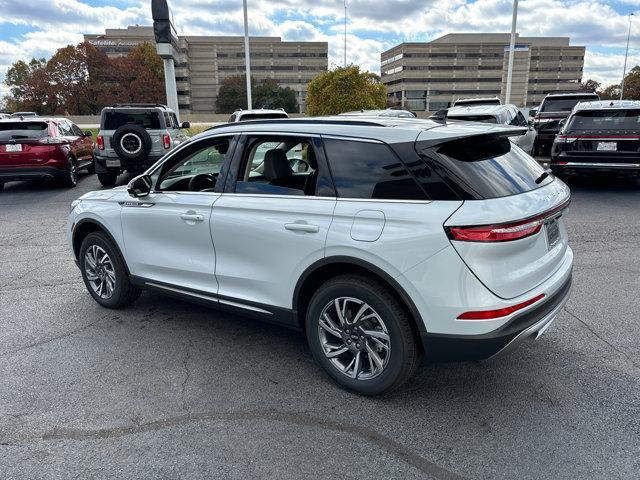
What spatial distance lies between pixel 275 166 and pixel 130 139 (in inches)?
350

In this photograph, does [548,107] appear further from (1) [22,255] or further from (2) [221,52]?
(2) [221,52]

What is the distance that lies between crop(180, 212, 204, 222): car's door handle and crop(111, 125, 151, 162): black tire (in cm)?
806

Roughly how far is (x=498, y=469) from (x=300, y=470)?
3.31 feet

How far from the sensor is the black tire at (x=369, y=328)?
9.57ft

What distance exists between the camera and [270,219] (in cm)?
338

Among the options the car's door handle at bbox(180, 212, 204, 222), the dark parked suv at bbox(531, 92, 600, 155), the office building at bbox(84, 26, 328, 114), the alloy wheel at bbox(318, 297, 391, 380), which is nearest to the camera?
the alloy wheel at bbox(318, 297, 391, 380)

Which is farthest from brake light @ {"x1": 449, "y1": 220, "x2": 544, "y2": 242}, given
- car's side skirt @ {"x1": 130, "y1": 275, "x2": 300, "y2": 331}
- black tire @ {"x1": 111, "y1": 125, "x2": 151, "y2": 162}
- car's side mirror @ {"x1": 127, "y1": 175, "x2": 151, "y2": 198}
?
black tire @ {"x1": 111, "y1": 125, "x2": 151, "y2": 162}

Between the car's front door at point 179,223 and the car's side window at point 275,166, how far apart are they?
8.4 inches

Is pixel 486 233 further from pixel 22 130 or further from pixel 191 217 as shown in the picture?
pixel 22 130

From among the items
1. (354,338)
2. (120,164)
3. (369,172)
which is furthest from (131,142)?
(354,338)

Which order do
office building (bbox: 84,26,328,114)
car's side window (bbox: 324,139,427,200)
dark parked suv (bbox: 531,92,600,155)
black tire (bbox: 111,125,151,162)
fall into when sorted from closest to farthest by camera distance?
car's side window (bbox: 324,139,427,200)
black tire (bbox: 111,125,151,162)
dark parked suv (bbox: 531,92,600,155)
office building (bbox: 84,26,328,114)

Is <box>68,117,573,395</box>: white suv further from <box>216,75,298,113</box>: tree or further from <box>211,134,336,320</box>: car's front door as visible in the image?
<box>216,75,298,113</box>: tree

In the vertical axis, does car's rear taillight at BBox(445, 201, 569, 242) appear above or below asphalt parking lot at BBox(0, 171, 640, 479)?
above

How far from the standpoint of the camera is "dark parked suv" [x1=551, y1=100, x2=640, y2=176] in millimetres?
9453
